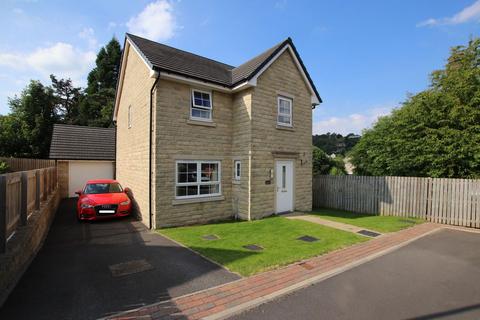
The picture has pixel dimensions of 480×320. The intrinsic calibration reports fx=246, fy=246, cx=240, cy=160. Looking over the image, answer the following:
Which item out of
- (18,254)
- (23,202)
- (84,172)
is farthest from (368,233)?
(84,172)

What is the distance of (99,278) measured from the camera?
5.02 m

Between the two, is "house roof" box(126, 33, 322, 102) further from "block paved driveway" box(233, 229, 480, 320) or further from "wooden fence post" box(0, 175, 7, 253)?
"block paved driveway" box(233, 229, 480, 320)

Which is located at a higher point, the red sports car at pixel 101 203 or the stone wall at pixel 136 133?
the stone wall at pixel 136 133

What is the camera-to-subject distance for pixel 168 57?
10.8 m

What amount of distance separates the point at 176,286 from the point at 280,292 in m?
1.93

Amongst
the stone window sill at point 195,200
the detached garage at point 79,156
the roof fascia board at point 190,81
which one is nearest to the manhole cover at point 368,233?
the stone window sill at point 195,200

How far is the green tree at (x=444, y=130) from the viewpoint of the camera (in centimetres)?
1146

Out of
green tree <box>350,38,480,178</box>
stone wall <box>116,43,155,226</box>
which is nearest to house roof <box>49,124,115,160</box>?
stone wall <box>116,43,155,226</box>

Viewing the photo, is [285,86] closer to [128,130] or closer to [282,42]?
[282,42]

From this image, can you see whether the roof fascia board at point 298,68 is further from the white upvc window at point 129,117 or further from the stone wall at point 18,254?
the stone wall at point 18,254

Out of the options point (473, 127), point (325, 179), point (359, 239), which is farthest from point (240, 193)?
point (473, 127)

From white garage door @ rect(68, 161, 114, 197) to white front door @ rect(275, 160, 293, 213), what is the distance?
13793 mm

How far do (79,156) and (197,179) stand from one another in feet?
40.5

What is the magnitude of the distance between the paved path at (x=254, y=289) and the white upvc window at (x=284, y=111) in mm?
6706
